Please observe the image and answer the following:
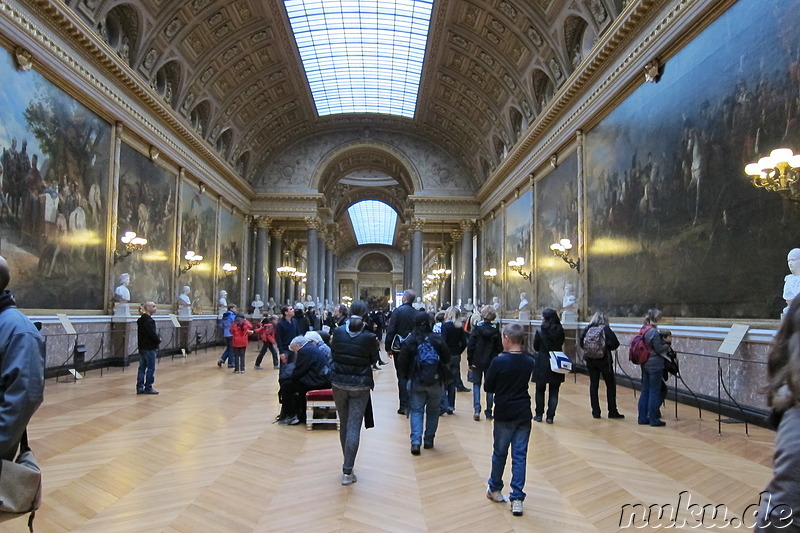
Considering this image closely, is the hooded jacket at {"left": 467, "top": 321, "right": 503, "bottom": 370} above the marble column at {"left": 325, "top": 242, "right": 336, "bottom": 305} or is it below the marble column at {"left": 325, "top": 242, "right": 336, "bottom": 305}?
below

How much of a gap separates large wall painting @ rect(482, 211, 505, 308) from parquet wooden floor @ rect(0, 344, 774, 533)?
17.1m

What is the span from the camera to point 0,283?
8.04ft

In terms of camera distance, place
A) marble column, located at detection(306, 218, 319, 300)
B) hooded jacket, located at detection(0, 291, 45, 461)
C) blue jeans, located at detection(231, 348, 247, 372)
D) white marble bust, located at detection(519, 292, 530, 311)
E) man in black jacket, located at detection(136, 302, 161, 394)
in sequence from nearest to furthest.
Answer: hooded jacket, located at detection(0, 291, 45, 461)
man in black jacket, located at detection(136, 302, 161, 394)
blue jeans, located at detection(231, 348, 247, 372)
white marble bust, located at detection(519, 292, 530, 311)
marble column, located at detection(306, 218, 319, 300)

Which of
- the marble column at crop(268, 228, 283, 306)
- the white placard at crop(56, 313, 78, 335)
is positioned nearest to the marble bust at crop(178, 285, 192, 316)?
the white placard at crop(56, 313, 78, 335)

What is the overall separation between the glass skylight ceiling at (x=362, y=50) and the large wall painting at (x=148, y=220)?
325 inches

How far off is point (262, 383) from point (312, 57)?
17.4 meters

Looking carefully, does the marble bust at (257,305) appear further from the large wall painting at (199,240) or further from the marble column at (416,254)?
the marble column at (416,254)

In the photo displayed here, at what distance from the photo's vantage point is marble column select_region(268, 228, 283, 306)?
32719mm

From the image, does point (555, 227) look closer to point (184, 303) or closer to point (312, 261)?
point (184, 303)

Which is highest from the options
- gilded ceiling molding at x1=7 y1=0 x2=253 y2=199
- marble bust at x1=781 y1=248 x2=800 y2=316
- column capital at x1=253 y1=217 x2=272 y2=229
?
gilded ceiling molding at x1=7 y1=0 x2=253 y2=199

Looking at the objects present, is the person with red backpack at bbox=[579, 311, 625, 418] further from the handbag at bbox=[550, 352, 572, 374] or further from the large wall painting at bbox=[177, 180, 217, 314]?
the large wall painting at bbox=[177, 180, 217, 314]

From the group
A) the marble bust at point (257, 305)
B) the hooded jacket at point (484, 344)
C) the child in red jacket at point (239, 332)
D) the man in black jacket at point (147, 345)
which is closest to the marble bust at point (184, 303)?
the child in red jacket at point (239, 332)

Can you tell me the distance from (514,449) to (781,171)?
522cm

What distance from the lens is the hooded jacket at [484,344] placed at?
309 inches
